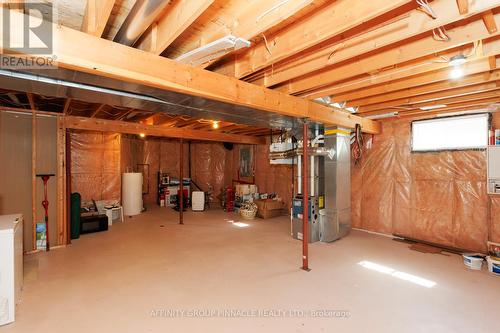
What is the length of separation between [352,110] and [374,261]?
247 centimetres

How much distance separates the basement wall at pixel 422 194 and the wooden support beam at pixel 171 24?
466 centimetres

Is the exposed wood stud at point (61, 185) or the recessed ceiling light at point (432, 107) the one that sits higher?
the recessed ceiling light at point (432, 107)

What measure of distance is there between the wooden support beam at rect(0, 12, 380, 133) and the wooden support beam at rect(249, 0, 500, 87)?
0.37m

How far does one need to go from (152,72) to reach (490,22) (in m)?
2.59

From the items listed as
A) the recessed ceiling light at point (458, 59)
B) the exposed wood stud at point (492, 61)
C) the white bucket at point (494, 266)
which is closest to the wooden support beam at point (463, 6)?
the recessed ceiling light at point (458, 59)

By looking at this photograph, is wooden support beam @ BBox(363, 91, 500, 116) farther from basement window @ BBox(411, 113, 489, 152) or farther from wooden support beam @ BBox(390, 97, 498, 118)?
basement window @ BBox(411, 113, 489, 152)

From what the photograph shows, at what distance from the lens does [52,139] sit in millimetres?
4219

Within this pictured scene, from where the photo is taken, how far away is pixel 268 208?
6.61 m

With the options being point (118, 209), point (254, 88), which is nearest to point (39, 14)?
point (254, 88)

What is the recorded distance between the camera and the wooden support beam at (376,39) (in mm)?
1656

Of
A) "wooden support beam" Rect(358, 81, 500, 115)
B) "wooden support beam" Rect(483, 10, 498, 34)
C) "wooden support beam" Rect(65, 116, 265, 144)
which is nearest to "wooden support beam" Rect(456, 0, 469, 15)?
"wooden support beam" Rect(483, 10, 498, 34)

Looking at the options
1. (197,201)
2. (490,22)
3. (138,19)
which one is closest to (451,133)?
(490,22)

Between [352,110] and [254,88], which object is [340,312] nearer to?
[254,88]

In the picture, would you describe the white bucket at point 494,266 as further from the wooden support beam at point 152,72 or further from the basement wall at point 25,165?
the basement wall at point 25,165
